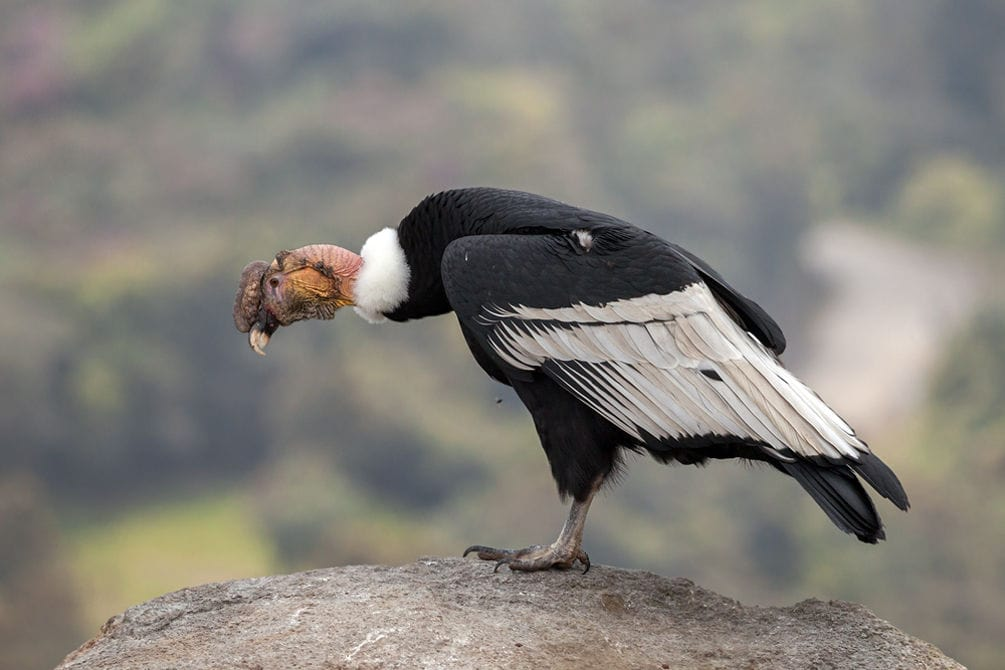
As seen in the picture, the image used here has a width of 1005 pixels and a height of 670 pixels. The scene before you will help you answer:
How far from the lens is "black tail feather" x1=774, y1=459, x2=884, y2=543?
5031mm

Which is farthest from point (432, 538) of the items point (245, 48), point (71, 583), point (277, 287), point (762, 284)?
point (277, 287)

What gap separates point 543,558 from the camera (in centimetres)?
605

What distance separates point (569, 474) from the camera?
18.7ft

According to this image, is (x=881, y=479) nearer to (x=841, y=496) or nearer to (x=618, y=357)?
(x=841, y=496)

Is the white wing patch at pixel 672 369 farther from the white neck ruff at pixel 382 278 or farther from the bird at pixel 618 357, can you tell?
the white neck ruff at pixel 382 278

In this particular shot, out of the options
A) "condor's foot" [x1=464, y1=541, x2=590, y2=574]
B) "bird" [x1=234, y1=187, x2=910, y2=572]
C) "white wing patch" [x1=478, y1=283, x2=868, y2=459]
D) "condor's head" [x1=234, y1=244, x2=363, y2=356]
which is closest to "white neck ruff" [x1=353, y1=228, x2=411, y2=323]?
"condor's head" [x1=234, y1=244, x2=363, y2=356]

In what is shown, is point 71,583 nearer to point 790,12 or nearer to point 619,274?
point 619,274

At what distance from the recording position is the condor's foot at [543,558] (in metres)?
6.05

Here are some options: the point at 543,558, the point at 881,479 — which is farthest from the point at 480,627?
the point at 881,479

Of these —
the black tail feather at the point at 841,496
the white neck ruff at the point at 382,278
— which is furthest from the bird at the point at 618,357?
the white neck ruff at the point at 382,278

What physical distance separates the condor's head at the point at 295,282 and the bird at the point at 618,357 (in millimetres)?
526

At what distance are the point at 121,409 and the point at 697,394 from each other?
12232 mm

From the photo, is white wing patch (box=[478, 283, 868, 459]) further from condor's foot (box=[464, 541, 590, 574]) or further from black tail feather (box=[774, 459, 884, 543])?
condor's foot (box=[464, 541, 590, 574])

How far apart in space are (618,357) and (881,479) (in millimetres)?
1192
